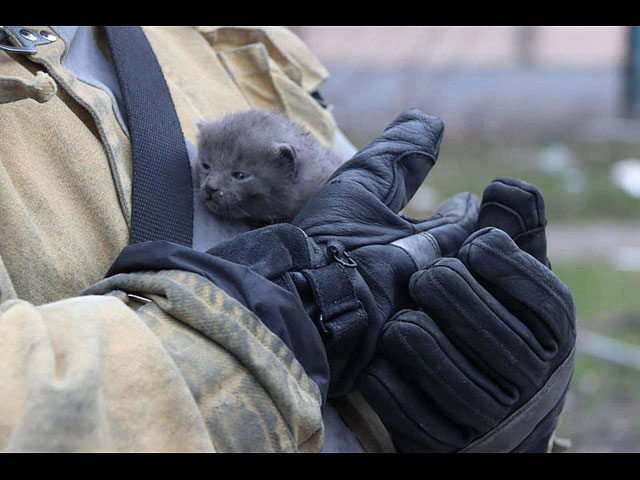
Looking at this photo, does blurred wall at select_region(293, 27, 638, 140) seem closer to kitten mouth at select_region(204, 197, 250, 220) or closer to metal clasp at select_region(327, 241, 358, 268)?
kitten mouth at select_region(204, 197, 250, 220)

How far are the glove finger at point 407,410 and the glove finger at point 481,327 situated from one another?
0.39 feet

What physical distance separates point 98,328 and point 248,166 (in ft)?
5.17

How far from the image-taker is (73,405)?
112cm

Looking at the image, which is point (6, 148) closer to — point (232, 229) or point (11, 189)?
point (11, 189)

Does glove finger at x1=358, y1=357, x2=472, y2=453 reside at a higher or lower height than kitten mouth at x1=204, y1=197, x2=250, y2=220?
lower

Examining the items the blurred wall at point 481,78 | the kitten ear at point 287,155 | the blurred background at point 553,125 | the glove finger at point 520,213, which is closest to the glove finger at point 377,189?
the glove finger at point 520,213

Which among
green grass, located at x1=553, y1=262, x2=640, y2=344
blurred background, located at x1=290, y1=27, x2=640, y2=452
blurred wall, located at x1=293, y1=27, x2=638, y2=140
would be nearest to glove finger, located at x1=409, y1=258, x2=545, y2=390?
blurred background, located at x1=290, y1=27, x2=640, y2=452

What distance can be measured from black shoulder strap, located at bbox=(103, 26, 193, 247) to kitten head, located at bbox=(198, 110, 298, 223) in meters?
0.29

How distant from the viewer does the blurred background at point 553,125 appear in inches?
238

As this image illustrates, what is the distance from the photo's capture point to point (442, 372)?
1592 mm

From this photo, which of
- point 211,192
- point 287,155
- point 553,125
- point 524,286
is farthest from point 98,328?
point 553,125

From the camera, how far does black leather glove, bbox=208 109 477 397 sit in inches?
61.1

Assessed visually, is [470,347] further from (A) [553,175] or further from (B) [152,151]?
(A) [553,175]
